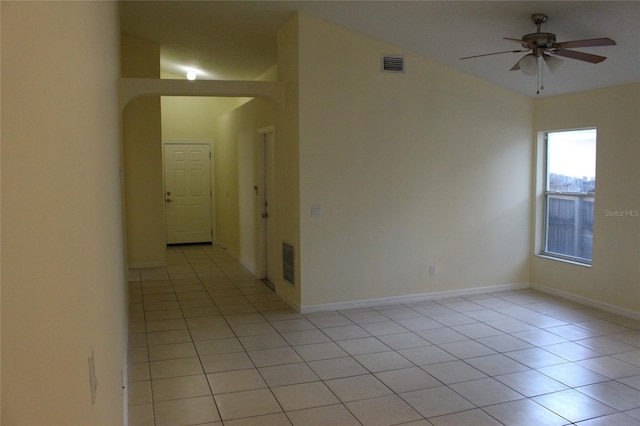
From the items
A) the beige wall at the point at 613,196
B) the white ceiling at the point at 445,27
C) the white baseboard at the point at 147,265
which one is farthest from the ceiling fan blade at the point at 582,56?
the white baseboard at the point at 147,265

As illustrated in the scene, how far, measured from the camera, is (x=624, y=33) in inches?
180

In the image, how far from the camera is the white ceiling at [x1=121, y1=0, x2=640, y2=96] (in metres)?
4.56

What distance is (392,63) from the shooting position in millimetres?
6082

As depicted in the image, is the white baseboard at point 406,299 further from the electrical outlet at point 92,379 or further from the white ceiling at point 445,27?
the electrical outlet at point 92,379

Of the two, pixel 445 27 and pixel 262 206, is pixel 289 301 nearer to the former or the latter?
pixel 262 206

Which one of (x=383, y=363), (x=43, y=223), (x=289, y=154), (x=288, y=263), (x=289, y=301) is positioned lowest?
(x=383, y=363)

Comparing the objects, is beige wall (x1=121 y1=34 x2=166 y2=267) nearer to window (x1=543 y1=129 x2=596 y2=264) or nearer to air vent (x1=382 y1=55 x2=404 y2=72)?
air vent (x1=382 y1=55 x2=404 y2=72)

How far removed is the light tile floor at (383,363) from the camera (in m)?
3.55

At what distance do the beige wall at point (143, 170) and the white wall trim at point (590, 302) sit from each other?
218 inches

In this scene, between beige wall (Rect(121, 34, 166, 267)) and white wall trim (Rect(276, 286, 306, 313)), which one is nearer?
white wall trim (Rect(276, 286, 306, 313))

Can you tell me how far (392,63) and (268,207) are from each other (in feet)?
8.54


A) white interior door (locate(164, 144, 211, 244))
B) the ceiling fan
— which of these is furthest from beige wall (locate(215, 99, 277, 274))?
the ceiling fan

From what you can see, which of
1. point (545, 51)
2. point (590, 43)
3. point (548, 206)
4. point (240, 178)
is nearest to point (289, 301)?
point (240, 178)

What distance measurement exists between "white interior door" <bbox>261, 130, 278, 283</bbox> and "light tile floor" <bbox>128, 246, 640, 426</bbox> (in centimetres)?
81
